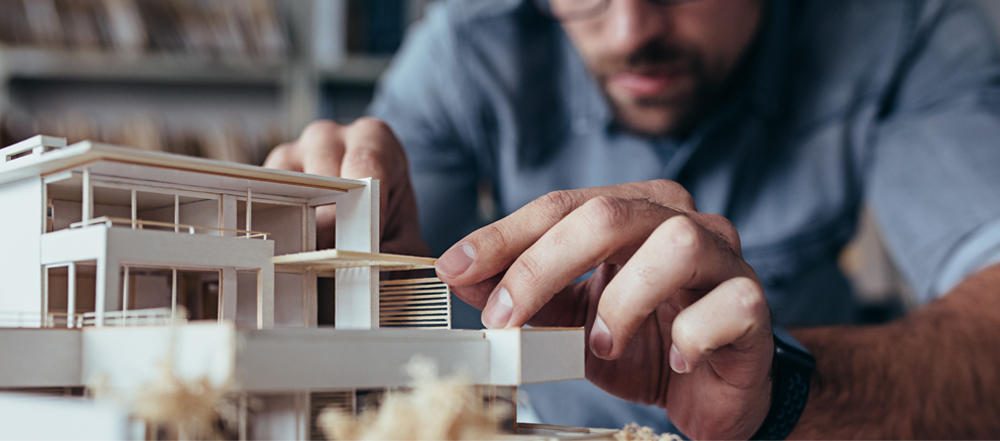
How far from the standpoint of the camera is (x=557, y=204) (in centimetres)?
163

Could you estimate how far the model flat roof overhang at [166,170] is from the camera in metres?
1.46

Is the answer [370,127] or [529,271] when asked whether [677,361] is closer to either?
[529,271]

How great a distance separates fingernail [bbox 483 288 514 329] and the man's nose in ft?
4.70

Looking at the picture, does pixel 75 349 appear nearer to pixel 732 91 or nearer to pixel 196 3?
pixel 732 91

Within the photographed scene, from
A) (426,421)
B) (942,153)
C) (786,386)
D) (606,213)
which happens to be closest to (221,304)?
(426,421)

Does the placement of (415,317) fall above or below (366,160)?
below

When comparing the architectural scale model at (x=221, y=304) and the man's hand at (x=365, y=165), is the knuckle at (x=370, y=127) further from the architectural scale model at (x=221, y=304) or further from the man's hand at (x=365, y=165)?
the architectural scale model at (x=221, y=304)

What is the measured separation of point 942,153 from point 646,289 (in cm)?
216

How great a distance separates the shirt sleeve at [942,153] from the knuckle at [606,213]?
1972mm

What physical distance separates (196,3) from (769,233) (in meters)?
3.86

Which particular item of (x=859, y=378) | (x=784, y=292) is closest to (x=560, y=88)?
(x=784, y=292)

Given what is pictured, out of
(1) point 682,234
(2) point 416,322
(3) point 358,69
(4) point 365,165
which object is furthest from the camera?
(3) point 358,69

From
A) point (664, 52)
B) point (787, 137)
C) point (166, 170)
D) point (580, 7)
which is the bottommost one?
point (166, 170)

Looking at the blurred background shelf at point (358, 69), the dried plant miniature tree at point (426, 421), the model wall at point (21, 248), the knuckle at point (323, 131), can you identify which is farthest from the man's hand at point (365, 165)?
the blurred background shelf at point (358, 69)
